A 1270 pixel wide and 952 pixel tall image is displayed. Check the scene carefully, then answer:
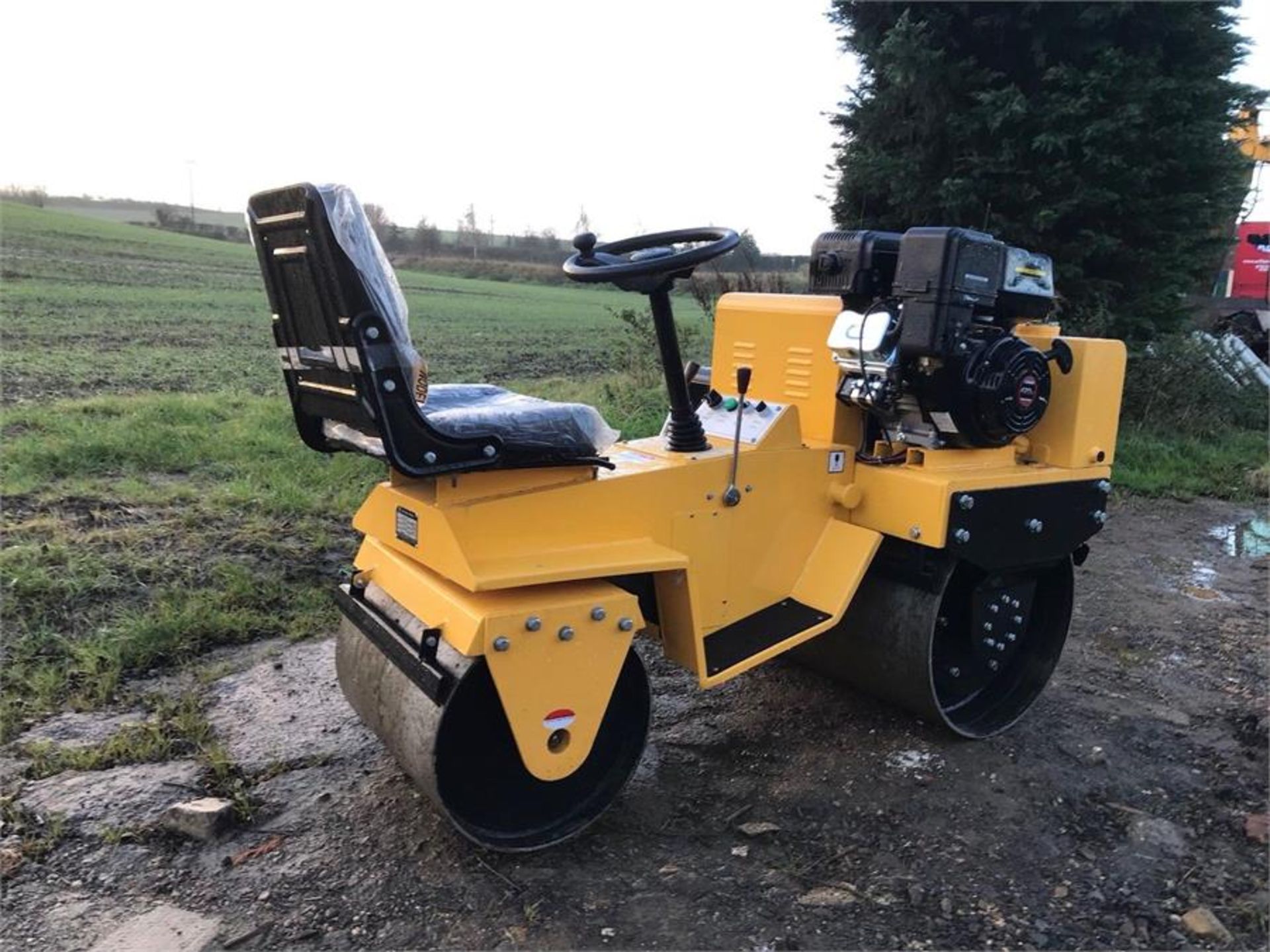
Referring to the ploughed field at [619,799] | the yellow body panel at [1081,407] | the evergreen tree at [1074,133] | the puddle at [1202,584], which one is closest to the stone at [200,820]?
the ploughed field at [619,799]

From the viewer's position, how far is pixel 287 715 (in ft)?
11.5

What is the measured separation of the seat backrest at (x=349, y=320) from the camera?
85.8 inches

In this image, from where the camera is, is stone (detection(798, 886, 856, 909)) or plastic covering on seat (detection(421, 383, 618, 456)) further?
stone (detection(798, 886, 856, 909))

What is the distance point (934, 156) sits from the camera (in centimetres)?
848

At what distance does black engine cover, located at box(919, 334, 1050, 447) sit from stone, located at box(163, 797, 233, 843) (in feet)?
8.09

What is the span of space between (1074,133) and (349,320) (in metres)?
7.35

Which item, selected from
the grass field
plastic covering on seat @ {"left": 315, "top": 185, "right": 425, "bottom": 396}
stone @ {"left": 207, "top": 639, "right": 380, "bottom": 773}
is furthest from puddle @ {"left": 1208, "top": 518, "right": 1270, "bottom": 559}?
plastic covering on seat @ {"left": 315, "top": 185, "right": 425, "bottom": 396}

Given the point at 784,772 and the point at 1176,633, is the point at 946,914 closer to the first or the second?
the point at 784,772

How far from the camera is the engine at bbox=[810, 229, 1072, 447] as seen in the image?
10.0 ft

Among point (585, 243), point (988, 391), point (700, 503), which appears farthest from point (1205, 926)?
point (585, 243)

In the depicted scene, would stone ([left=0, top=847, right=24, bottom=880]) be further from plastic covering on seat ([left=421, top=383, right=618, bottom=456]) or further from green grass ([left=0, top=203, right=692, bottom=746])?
plastic covering on seat ([left=421, top=383, right=618, bottom=456])

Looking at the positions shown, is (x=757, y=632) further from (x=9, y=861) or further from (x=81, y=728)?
(x=81, y=728)

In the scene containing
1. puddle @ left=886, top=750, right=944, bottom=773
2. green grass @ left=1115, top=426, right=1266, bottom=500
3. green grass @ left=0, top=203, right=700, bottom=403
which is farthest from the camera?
green grass @ left=0, top=203, right=700, bottom=403

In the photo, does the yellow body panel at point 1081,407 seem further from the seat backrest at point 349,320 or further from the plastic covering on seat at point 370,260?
the plastic covering on seat at point 370,260
